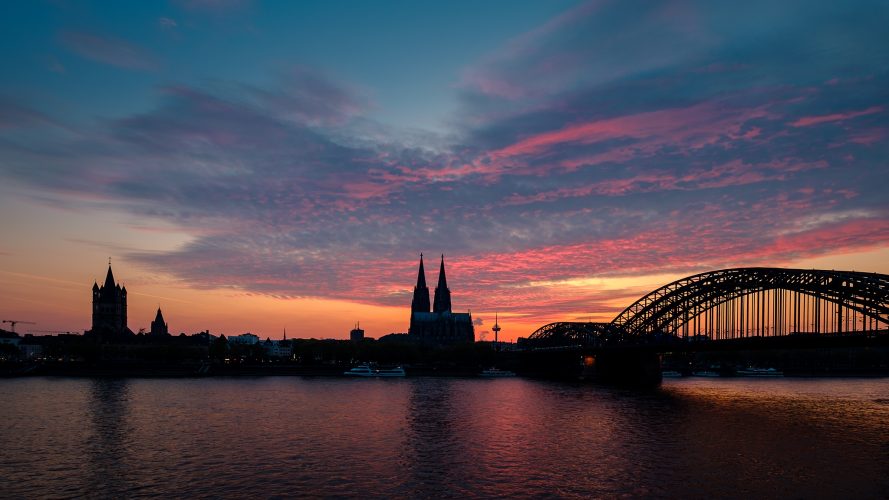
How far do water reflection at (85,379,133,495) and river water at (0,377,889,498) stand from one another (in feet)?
0.47

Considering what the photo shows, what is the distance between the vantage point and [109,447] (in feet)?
147

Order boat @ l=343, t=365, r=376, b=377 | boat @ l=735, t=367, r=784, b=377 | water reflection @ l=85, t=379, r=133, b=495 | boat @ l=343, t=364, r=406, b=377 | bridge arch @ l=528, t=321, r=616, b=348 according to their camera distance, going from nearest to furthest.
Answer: water reflection @ l=85, t=379, r=133, b=495, boat @ l=343, t=365, r=376, b=377, boat @ l=343, t=364, r=406, b=377, bridge arch @ l=528, t=321, r=616, b=348, boat @ l=735, t=367, r=784, b=377

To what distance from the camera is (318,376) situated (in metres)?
139

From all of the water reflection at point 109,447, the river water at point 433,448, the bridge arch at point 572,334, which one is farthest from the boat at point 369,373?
the water reflection at point 109,447

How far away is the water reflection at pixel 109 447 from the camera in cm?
3456

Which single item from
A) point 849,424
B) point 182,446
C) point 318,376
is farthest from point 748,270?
point 318,376

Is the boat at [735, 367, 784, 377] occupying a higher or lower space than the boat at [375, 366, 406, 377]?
lower

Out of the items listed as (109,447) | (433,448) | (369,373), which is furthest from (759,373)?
(109,447)

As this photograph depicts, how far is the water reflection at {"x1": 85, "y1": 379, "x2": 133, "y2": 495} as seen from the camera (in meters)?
34.6

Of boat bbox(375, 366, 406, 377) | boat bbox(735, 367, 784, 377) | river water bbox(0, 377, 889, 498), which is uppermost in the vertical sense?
river water bbox(0, 377, 889, 498)

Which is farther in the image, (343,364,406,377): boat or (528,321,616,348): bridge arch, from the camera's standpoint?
(528,321,616,348): bridge arch

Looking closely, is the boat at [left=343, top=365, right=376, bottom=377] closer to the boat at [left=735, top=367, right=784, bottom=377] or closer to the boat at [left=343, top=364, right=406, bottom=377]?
the boat at [left=343, top=364, right=406, bottom=377]

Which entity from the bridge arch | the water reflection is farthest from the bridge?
the water reflection

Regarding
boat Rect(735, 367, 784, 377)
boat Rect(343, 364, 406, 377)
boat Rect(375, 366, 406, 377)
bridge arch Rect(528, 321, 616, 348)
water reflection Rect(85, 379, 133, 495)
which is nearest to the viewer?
water reflection Rect(85, 379, 133, 495)
